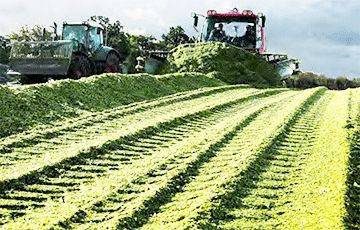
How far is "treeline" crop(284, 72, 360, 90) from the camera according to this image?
3284 centimetres

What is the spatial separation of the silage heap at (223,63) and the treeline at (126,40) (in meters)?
2.38

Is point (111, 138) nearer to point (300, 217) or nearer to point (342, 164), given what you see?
point (342, 164)

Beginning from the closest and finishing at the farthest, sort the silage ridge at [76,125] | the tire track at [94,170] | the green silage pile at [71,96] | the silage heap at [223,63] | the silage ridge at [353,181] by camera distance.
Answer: the silage ridge at [353,181], the tire track at [94,170], the silage ridge at [76,125], the green silage pile at [71,96], the silage heap at [223,63]

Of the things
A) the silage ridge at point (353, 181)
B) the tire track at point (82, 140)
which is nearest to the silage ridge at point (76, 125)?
the tire track at point (82, 140)

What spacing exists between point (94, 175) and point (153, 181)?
761 millimetres

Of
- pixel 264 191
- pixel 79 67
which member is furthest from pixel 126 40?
pixel 264 191


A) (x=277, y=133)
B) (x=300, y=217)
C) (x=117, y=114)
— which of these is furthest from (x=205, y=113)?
(x=300, y=217)

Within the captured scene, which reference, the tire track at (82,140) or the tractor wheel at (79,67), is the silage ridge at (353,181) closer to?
the tire track at (82,140)

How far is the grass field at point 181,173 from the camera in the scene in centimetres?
553

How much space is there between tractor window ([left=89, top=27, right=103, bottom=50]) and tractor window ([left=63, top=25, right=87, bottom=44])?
243 millimetres

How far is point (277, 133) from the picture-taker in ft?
32.6

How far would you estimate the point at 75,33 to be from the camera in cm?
2323

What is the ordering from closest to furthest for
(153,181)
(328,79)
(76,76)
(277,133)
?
(153,181) < (277,133) < (76,76) < (328,79)

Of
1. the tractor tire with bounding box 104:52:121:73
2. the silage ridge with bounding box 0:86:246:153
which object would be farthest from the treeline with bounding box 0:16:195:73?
the silage ridge with bounding box 0:86:246:153
